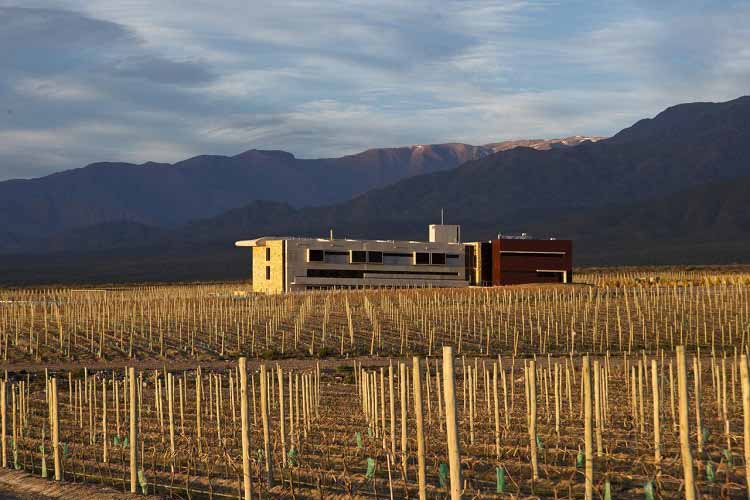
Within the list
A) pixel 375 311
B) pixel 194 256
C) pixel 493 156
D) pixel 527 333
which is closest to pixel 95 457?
pixel 527 333

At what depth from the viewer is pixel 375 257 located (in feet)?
190

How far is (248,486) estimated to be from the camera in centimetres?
1066

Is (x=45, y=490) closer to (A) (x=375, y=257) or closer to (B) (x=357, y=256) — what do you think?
(B) (x=357, y=256)

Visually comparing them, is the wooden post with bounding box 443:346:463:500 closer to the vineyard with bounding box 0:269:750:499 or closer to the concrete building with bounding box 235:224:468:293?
the vineyard with bounding box 0:269:750:499

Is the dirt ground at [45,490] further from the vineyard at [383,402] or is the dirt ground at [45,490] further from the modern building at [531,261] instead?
the modern building at [531,261]

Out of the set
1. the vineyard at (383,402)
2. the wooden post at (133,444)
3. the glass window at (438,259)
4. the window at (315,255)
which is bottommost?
the vineyard at (383,402)

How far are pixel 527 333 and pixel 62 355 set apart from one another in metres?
14.4

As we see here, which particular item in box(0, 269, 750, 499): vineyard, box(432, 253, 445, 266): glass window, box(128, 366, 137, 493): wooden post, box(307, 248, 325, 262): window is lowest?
box(0, 269, 750, 499): vineyard

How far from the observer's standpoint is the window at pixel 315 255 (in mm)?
56344

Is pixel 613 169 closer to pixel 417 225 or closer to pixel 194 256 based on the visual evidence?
pixel 417 225

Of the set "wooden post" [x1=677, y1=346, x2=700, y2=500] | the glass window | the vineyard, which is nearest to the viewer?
"wooden post" [x1=677, y1=346, x2=700, y2=500]

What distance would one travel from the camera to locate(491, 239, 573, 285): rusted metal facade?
5712 cm

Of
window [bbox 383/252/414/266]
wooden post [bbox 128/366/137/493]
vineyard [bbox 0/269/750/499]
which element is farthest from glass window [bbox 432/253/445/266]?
wooden post [bbox 128/366/137/493]

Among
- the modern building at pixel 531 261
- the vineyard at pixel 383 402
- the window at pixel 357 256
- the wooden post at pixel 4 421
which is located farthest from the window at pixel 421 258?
the wooden post at pixel 4 421
